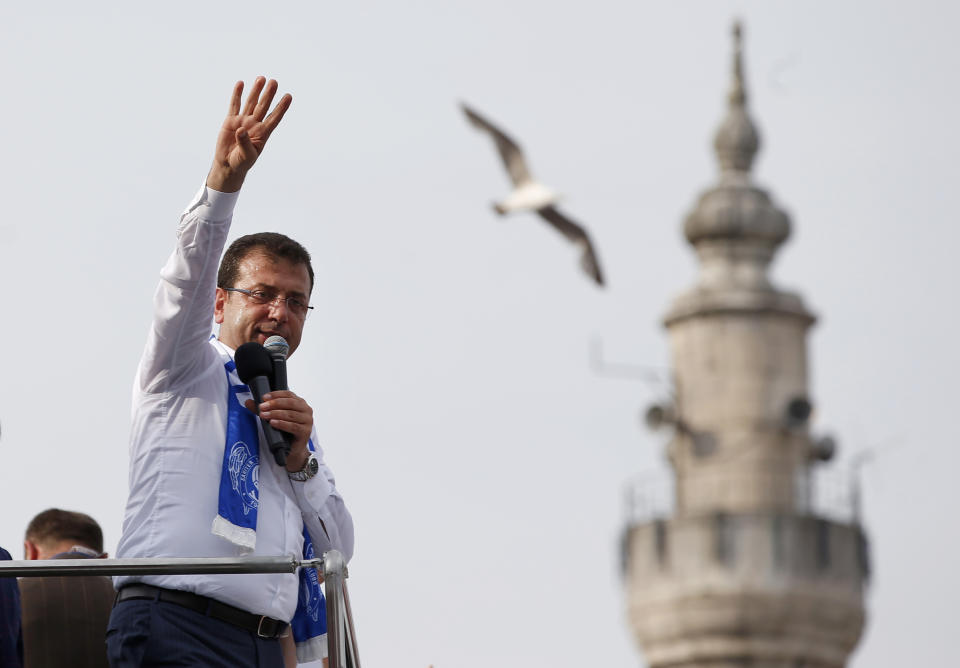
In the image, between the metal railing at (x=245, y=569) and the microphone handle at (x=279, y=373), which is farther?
the microphone handle at (x=279, y=373)

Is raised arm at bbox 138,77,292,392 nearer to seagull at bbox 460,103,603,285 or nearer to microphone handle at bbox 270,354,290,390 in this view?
microphone handle at bbox 270,354,290,390

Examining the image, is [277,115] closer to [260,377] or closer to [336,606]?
[260,377]

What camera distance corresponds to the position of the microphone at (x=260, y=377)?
222 inches

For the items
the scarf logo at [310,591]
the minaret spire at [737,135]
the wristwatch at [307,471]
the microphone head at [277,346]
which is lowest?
the scarf logo at [310,591]

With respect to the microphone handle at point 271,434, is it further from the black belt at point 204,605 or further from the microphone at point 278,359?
the black belt at point 204,605

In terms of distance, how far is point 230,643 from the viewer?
5586 millimetres

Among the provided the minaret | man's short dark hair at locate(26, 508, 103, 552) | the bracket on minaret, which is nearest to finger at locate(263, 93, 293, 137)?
man's short dark hair at locate(26, 508, 103, 552)

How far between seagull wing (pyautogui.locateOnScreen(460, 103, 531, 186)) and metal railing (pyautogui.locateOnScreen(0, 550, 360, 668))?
1411 centimetres

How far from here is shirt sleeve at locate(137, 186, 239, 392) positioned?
556 cm

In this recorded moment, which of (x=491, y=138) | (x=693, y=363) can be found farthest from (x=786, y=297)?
(x=491, y=138)

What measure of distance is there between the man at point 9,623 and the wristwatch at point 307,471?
0.92 m

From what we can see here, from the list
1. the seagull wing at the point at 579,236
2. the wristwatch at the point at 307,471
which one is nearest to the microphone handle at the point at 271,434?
the wristwatch at the point at 307,471

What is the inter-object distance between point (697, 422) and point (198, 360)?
185 ft

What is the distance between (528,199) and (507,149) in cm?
135
